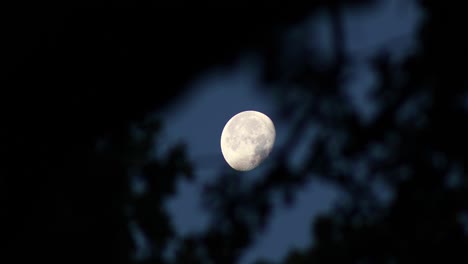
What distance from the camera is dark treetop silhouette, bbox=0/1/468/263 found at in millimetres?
644

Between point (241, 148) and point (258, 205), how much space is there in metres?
0.73

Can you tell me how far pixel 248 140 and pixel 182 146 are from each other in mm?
863

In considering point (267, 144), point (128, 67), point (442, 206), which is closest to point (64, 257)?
point (128, 67)

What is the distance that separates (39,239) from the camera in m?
0.86

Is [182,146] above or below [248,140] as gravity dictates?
above

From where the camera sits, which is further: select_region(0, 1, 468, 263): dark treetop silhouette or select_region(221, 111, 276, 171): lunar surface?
select_region(221, 111, 276, 171): lunar surface

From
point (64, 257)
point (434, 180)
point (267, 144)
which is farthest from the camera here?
point (434, 180)

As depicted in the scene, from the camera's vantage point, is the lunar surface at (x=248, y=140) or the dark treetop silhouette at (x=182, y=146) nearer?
the dark treetop silhouette at (x=182, y=146)

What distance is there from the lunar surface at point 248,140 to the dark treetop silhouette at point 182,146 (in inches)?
13.1

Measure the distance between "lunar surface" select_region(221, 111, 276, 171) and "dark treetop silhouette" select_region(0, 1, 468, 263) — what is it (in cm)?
33

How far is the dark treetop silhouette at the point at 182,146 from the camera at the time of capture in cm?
64

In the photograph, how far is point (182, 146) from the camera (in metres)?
7.66

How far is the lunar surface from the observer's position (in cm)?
521

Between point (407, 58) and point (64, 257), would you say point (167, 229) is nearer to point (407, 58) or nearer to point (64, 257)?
point (407, 58)
